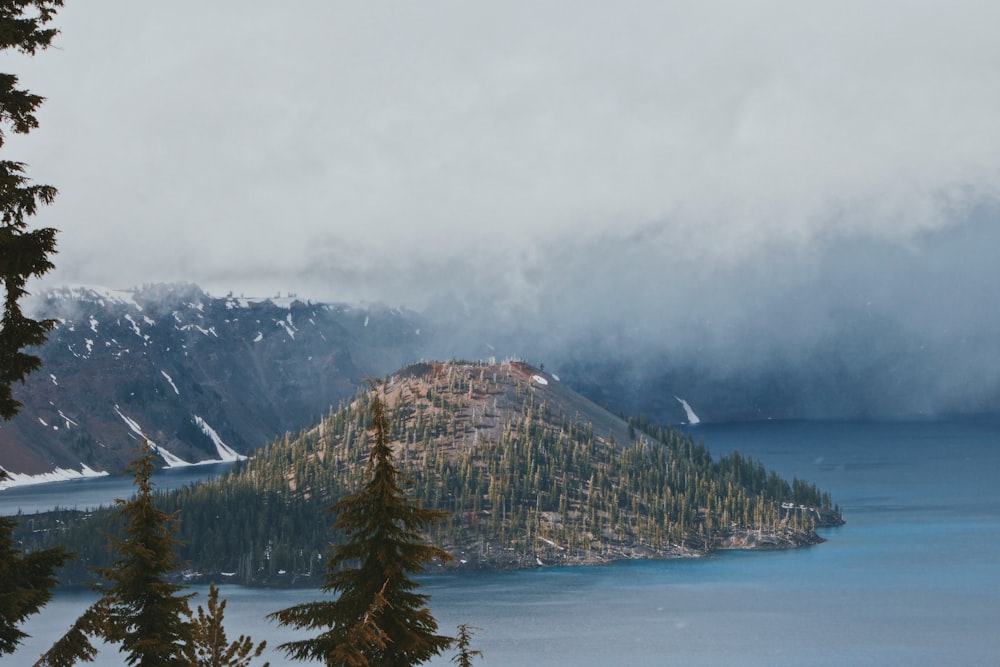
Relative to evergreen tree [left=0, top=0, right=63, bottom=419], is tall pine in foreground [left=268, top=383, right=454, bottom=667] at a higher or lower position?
lower

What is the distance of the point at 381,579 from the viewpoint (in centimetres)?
3528

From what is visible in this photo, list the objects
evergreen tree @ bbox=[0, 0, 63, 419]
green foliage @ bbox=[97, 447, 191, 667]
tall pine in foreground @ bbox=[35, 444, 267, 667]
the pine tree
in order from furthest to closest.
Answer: green foliage @ bbox=[97, 447, 191, 667] < the pine tree < tall pine in foreground @ bbox=[35, 444, 267, 667] < evergreen tree @ bbox=[0, 0, 63, 419]

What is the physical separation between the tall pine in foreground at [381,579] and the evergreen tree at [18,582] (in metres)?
7.06

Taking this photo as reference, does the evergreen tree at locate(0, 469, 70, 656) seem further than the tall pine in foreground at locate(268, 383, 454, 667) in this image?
No

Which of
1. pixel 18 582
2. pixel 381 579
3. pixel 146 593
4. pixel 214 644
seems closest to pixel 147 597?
pixel 146 593

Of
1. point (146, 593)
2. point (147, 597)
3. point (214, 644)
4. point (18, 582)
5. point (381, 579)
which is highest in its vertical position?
point (381, 579)

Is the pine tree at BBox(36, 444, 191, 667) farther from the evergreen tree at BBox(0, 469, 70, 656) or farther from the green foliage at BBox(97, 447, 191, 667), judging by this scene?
the evergreen tree at BBox(0, 469, 70, 656)

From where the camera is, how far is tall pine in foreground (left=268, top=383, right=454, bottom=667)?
114 ft

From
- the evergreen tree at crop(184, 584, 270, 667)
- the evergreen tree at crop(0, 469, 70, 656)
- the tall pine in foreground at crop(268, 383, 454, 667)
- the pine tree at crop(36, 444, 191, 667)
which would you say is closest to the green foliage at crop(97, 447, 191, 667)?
the pine tree at crop(36, 444, 191, 667)

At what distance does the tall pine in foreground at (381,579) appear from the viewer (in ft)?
114

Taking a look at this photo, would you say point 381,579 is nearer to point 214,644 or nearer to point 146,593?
point 214,644

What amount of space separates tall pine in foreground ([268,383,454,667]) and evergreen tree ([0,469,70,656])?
7062mm

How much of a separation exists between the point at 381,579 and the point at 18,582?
33.3 ft

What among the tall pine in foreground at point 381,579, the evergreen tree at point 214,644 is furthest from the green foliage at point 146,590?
the tall pine in foreground at point 381,579
